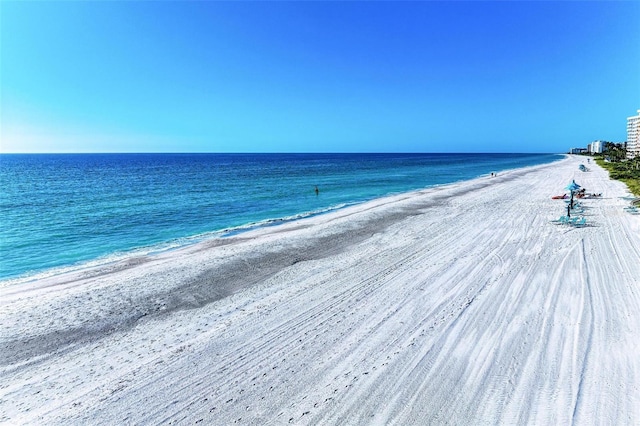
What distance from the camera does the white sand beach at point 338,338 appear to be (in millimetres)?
5188

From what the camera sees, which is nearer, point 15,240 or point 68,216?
point 15,240

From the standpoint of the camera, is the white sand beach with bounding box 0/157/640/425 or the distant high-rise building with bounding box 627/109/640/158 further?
the distant high-rise building with bounding box 627/109/640/158

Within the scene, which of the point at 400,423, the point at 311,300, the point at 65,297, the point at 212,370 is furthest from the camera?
the point at 65,297

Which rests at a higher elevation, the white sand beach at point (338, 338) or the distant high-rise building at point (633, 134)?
the distant high-rise building at point (633, 134)

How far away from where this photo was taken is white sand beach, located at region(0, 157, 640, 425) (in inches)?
A: 204

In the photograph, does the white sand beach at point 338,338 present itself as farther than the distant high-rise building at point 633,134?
No

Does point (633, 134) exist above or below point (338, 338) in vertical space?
above

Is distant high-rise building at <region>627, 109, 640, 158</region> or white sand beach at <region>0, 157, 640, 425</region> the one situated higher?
distant high-rise building at <region>627, 109, 640, 158</region>

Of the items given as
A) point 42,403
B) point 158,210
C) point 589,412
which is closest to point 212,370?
point 42,403

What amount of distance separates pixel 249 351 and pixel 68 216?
74.6ft

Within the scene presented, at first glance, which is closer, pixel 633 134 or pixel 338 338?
pixel 338 338

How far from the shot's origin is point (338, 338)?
7.01 meters

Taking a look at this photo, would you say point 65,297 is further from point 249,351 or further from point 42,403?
point 249,351

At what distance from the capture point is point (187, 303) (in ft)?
29.9
